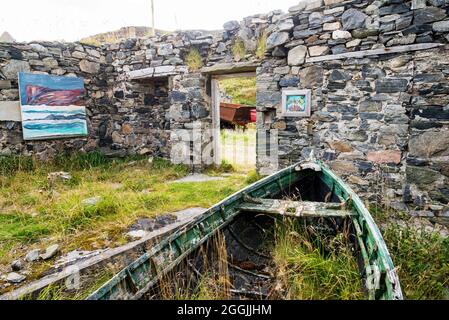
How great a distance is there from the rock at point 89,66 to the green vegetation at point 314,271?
6557 millimetres

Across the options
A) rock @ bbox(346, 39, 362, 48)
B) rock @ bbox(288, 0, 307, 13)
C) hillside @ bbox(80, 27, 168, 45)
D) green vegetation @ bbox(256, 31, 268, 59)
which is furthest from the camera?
hillside @ bbox(80, 27, 168, 45)

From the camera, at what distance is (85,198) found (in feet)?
14.8

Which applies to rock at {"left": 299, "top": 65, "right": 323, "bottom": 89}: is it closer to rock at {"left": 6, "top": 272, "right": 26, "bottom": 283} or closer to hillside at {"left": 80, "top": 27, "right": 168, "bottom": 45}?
rock at {"left": 6, "top": 272, "right": 26, "bottom": 283}

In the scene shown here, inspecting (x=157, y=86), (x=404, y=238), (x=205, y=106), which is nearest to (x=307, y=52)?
(x=205, y=106)

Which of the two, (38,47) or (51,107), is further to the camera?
(51,107)

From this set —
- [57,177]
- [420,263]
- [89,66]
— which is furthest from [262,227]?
[89,66]

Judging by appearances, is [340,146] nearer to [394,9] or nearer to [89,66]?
[394,9]

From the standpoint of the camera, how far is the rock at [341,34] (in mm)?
4568

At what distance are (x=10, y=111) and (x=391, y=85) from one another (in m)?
6.85

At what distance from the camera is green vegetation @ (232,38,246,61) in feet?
19.3

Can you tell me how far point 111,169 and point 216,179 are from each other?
247cm

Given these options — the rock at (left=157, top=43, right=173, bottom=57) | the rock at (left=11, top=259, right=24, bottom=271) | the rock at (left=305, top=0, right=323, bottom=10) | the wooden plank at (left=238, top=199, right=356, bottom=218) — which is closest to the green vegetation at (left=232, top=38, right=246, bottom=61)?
the rock at (left=305, top=0, right=323, bottom=10)

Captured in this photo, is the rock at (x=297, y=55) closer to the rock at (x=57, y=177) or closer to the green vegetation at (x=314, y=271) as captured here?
the green vegetation at (x=314, y=271)

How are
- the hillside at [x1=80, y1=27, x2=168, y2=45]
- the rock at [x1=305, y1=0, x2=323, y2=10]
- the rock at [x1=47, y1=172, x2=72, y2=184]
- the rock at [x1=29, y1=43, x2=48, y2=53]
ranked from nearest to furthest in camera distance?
the rock at [x1=305, y1=0, x2=323, y2=10] < the rock at [x1=47, y1=172, x2=72, y2=184] < the rock at [x1=29, y1=43, x2=48, y2=53] < the hillside at [x1=80, y1=27, x2=168, y2=45]
